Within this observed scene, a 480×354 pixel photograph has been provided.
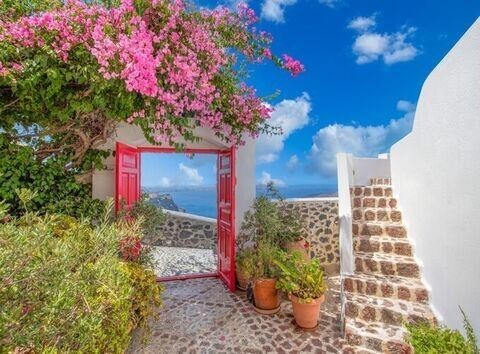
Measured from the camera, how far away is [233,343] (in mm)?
3006

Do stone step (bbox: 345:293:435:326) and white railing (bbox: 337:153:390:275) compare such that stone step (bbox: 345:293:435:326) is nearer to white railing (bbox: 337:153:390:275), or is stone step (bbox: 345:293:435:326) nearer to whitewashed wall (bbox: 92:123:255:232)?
white railing (bbox: 337:153:390:275)

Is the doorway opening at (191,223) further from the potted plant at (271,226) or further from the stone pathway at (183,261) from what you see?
the potted plant at (271,226)

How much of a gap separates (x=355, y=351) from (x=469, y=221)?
1.68 m

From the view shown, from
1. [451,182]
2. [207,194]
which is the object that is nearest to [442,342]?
[451,182]

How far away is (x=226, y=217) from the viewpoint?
4.79 meters

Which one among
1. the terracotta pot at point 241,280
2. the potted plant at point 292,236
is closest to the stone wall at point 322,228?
the potted plant at point 292,236

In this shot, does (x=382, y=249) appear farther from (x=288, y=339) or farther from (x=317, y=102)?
(x=317, y=102)

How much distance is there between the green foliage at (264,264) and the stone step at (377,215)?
1670 mm

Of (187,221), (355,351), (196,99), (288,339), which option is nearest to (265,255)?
(288,339)

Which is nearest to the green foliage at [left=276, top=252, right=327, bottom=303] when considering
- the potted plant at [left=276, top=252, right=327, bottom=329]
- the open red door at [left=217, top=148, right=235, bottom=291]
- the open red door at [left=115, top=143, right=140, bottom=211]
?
the potted plant at [left=276, top=252, right=327, bottom=329]

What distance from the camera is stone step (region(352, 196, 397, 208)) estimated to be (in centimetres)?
465

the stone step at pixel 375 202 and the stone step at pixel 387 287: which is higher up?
the stone step at pixel 375 202

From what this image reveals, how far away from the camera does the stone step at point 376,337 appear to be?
2588 mm

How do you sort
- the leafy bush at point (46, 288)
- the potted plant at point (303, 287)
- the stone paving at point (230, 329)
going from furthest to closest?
the potted plant at point (303, 287) → the stone paving at point (230, 329) → the leafy bush at point (46, 288)
